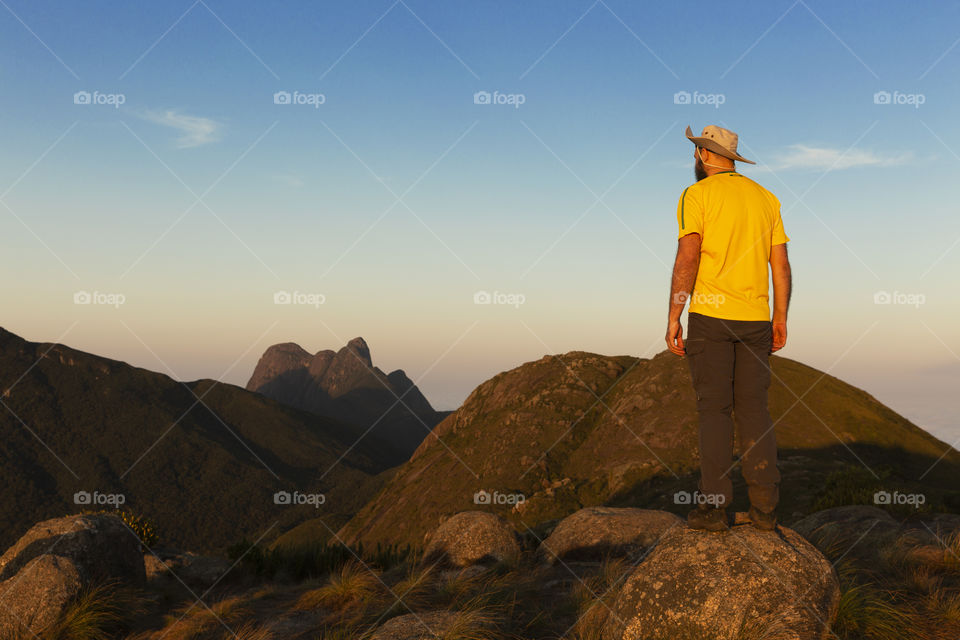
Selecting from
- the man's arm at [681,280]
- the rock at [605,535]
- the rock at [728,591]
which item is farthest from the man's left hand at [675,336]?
the rock at [605,535]

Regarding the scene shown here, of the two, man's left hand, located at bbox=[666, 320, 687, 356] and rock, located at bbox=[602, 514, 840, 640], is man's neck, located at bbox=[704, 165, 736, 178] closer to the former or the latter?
man's left hand, located at bbox=[666, 320, 687, 356]

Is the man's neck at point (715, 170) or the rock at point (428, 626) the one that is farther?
the man's neck at point (715, 170)

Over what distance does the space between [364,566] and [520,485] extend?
105 feet

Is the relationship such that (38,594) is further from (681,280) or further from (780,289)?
(780,289)

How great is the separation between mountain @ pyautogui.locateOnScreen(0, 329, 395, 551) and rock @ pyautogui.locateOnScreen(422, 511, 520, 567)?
2278 inches

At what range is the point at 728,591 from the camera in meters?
5.39

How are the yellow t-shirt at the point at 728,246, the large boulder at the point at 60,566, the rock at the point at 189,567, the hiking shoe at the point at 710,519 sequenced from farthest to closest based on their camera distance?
1. the rock at the point at 189,567
2. the large boulder at the point at 60,566
3. the hiking shoe at the point at 710,519
4. the yellow t-shirt at the point at 728,246

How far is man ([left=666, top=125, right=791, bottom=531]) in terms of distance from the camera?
17.9 ft

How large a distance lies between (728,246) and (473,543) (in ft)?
24.3

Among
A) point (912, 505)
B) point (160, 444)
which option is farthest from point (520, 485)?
point (160, 444)

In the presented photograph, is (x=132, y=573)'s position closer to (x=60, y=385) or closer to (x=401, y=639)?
(x=401, y=639)

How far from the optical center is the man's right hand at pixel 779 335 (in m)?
5.91

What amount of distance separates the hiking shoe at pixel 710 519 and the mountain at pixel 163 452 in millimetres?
64247

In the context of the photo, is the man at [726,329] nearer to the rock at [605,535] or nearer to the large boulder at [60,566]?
the rock at [605,535]
